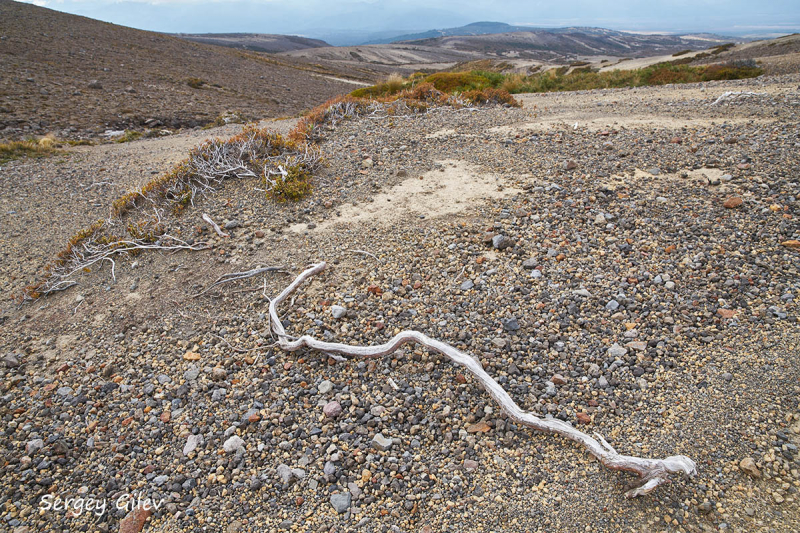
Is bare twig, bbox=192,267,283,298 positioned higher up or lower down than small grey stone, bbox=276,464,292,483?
higher up

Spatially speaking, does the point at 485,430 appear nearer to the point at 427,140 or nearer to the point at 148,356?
the point at 148,356

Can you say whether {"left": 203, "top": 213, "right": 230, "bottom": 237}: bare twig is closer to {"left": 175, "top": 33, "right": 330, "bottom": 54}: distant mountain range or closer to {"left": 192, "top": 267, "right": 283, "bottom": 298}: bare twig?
{"left": 192, "top": 267, "right": 283, "bottom": 298}: bare twig

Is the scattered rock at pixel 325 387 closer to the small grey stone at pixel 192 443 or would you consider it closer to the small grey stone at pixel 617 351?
the small grey stone at pixel 192 443

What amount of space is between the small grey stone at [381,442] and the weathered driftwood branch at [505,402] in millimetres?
963

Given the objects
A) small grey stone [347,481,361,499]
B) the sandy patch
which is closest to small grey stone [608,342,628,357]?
small grey stone [347,481,361,499]

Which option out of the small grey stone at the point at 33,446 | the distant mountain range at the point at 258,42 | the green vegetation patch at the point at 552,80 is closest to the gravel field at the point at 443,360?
the small grey stone at the point at 33,446

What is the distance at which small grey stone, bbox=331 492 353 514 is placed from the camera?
3.11 m

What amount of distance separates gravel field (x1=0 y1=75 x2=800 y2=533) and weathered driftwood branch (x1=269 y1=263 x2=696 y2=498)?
106 millimetres

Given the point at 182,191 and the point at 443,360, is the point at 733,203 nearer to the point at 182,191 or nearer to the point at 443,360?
the point at 443,360

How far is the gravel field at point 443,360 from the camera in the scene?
10.3 feet

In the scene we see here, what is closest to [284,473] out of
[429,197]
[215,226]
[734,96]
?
[215,226]

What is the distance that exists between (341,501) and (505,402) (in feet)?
5.36

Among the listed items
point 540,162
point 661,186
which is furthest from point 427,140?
point 661,186

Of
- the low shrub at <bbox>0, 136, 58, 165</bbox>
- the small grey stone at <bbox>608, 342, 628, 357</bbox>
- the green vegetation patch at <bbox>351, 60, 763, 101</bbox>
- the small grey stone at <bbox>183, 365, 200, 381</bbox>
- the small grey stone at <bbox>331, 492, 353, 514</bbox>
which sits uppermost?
the green vegetation patch at <bbox>351, 60, 763, 101</bbox>
